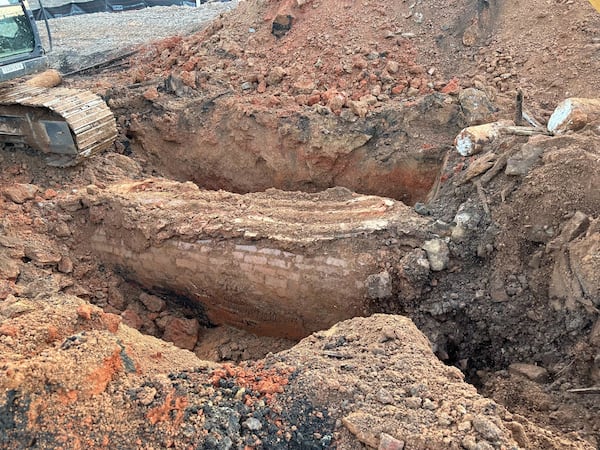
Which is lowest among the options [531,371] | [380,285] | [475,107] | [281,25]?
[531,371]

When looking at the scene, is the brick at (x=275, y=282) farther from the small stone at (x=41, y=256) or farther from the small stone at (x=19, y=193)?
the small stone at (x=19, y=193)

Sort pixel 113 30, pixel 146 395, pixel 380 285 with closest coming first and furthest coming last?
pixel 146 395 → pixel 380 285 → pixel 113 30

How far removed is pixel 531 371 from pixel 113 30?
11312 mm

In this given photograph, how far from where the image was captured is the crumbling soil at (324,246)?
3.05m

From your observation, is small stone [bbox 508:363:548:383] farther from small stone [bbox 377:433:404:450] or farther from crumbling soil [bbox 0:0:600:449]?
small stone [bbox 377:433:404:450]

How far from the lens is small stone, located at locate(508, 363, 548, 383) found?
3992 mm

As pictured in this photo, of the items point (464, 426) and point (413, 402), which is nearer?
point (464, 426)

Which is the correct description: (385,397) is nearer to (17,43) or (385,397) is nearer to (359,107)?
(359,107)

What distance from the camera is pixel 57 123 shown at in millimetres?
6586

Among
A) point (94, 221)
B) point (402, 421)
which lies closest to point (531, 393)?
point (402, 421)

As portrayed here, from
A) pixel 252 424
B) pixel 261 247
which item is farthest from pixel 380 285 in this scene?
pixel 252 424

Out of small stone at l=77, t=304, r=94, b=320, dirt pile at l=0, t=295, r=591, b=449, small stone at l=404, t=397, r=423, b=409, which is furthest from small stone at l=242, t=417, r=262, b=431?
small stone at l=77, t=304, r=94, b=320

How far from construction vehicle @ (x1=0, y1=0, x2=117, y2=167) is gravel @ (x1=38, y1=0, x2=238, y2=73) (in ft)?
8.50

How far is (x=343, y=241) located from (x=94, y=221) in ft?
9.58
